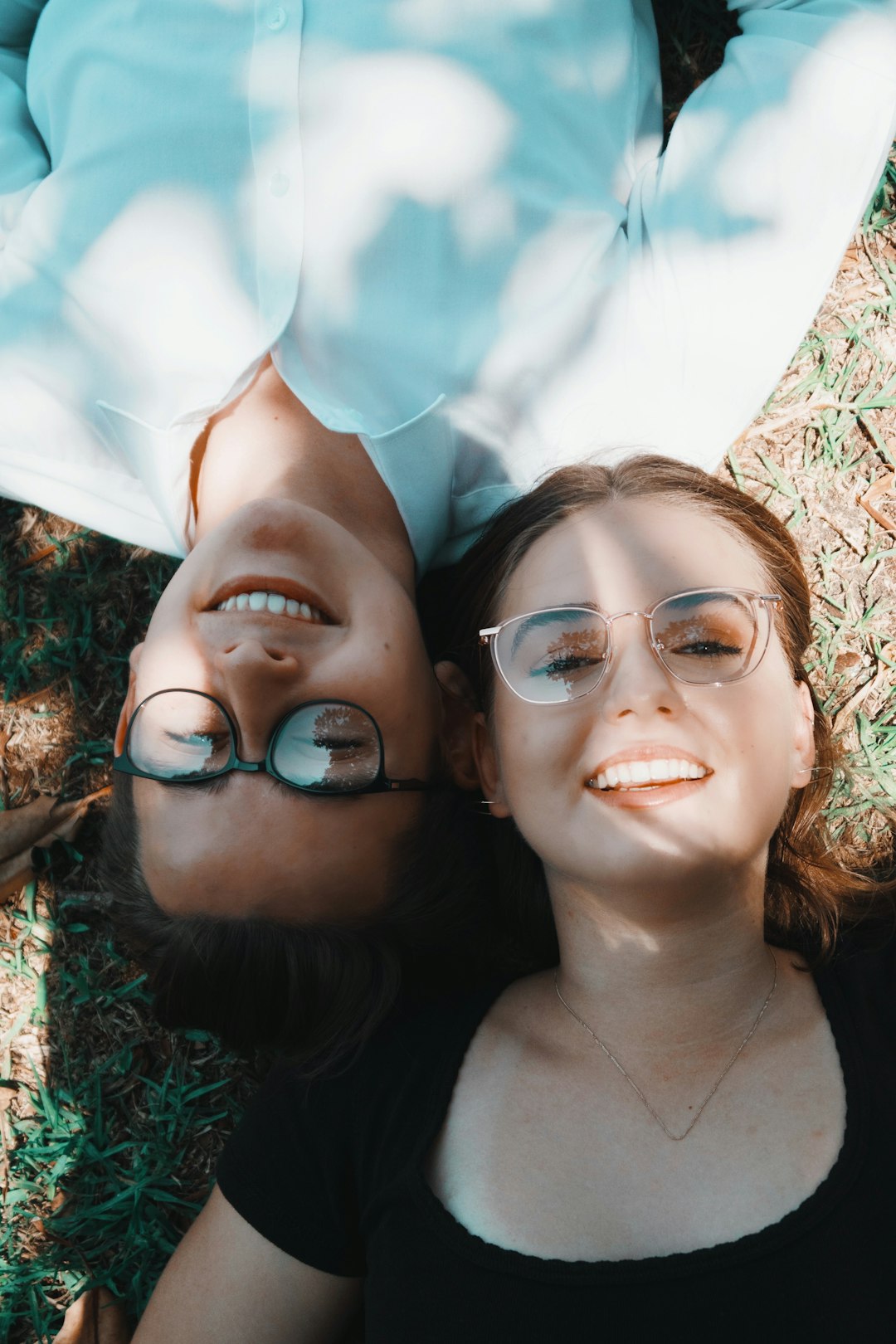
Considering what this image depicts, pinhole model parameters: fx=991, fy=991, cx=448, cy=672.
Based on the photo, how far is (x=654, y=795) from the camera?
7.05ft

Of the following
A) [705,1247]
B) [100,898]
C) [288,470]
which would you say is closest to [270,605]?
[288,470]

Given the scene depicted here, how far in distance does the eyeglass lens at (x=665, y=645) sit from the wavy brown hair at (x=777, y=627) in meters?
0.26

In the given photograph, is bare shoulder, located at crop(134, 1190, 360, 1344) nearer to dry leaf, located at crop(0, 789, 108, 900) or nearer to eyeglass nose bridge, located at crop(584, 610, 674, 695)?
dry leaf, located at crop(0, 789, 108, 900)

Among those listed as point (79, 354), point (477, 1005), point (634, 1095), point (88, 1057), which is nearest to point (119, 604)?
point (79, 354)

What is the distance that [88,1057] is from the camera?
3.31m

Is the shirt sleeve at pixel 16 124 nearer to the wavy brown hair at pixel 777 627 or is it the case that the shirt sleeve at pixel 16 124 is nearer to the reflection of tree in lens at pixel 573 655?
the wavy brown hair at pixel 777 627

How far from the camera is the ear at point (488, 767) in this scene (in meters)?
2.60

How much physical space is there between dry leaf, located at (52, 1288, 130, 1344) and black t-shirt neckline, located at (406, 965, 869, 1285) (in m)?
1.41

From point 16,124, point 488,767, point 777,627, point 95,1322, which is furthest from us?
point 16,124

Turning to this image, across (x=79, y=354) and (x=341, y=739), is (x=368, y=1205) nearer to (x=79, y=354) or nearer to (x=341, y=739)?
(x=341, y=739)

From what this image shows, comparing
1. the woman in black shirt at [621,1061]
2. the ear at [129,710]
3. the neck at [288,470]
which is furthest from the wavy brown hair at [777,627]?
the ear at [129,710]

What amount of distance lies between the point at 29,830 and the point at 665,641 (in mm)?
2305

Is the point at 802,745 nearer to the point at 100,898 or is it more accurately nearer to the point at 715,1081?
the point at 715,1081

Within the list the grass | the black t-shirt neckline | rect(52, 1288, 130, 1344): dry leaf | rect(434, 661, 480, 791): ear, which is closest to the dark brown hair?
rect(434, 661, 480, 791): ear
